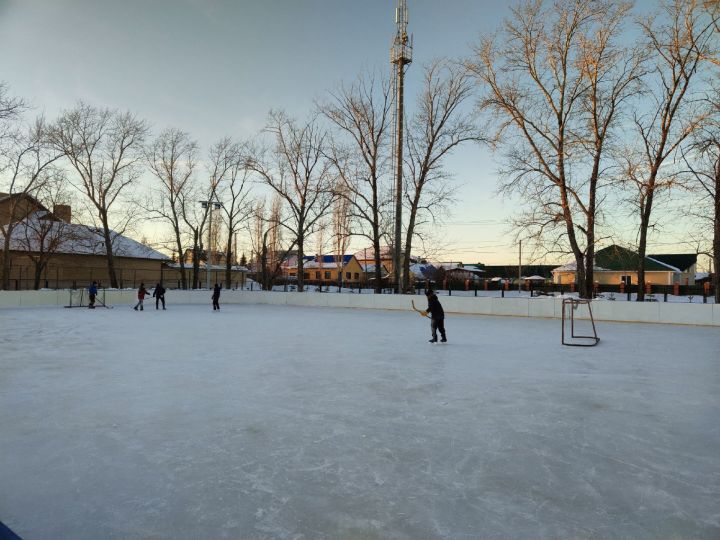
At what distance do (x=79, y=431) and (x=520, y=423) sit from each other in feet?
16.6

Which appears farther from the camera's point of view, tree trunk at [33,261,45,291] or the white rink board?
tree trunk at [33,261,45,291]

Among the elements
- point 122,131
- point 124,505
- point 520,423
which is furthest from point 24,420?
point 122,131

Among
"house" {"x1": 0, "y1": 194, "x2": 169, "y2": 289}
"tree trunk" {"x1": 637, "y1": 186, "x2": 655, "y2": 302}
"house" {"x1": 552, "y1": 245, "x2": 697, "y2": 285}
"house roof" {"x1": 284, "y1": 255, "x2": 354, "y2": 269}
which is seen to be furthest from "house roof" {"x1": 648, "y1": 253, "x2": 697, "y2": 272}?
"house" {"x1": 0, "y1": 194, "x2": 169, "y2": 289}

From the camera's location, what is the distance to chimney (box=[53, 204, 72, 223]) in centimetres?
3472

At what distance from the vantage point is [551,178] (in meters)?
24.3

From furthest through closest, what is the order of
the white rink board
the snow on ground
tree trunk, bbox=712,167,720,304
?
tree trunk, bbox=712,167,720,304, the white rink board, the snow on ground

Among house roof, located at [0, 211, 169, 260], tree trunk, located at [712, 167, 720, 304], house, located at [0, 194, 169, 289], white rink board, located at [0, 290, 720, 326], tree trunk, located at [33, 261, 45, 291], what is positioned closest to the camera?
white rink board, located at [0, 290, 720, 326]

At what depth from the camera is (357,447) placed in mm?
4680

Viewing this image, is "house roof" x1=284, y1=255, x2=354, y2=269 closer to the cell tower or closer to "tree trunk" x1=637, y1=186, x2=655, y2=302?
the cell tower

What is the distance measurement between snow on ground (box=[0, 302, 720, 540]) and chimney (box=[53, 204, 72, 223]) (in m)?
29.5

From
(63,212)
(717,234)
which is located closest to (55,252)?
(63,212)

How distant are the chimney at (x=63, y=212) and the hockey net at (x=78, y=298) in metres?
9.86

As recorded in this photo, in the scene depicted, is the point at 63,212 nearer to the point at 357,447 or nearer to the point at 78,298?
the point at 78,298

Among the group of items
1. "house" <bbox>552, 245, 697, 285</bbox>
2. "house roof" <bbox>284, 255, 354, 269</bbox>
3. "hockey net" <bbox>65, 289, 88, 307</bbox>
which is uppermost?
"house roof" <bbox>284, 255, 354, 269</bbox>
